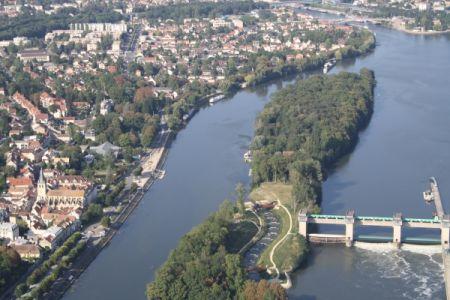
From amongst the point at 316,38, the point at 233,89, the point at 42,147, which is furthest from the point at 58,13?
the point at 42,147

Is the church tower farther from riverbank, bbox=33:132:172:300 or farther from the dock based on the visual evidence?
the dock

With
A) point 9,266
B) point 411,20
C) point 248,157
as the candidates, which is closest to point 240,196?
point 248,157

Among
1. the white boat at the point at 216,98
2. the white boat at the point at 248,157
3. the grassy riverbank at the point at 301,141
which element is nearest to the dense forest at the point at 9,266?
the grassy riverbank at the point at 301,141

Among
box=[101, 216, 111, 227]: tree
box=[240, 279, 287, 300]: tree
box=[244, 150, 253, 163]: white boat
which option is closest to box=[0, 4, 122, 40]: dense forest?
box=[244, 150, 253, 163]: white boat

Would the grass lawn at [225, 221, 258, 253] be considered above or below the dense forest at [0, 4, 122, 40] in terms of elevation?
below

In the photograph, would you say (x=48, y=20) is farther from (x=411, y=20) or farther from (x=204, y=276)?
(x=204, y=276)

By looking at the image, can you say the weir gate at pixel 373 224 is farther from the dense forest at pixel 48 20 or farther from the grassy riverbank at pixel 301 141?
the dense forest at pixel 48 20

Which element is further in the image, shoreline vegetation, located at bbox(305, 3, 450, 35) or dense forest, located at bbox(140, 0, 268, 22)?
dense forest, located at bbox(140, 0, 268, 22)

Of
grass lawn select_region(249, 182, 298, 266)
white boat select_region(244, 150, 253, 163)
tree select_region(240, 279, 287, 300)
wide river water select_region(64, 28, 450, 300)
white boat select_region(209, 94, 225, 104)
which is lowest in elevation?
white boat select_region(209, 94, 225, 104)
